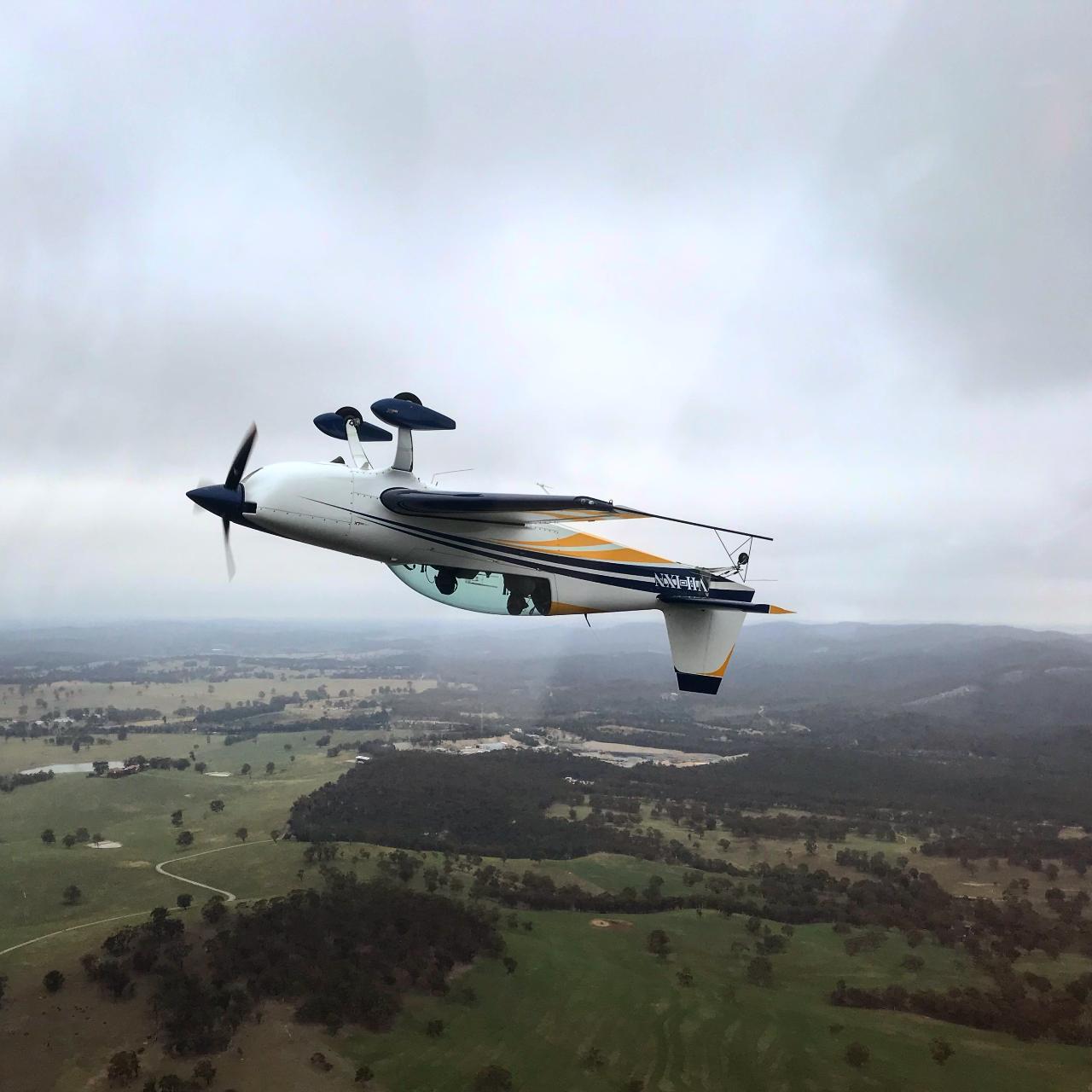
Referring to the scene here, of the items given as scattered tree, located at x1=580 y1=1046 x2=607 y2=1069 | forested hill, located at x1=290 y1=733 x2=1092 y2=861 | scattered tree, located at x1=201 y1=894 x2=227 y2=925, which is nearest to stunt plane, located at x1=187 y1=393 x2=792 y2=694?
scattered tree, located at x1=580 y1=1046 x2=607 y2=1069

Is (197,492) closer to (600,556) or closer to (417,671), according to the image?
(600,556)

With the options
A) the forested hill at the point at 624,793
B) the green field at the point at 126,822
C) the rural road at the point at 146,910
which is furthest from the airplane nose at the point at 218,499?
the forested hill at the point at 624,793

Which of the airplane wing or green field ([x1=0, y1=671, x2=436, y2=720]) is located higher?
the airplane wing

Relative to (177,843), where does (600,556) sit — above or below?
above

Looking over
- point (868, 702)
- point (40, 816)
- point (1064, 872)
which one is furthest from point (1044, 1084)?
point (868, 702)

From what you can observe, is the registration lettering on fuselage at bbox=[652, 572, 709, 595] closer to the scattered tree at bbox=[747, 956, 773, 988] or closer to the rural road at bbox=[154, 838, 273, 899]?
the scattered tree at bbox=[747, 956, 773, 988]

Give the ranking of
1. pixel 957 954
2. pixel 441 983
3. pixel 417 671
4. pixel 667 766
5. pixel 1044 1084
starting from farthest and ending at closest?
pixel 417 671 → pixel 667 766 → pixel 957 954 → pixel 441 983 → pixel 1044 1084
